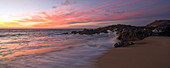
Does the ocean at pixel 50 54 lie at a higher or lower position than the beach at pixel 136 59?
lower

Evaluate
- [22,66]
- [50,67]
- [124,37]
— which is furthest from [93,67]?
[124,37]

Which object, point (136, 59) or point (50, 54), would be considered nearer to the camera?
point (136, 59)

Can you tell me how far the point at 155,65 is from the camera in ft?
11.5

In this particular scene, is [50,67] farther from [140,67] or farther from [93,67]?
[140,67]

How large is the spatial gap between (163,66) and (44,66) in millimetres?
4263

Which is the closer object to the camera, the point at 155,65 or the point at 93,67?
the point at 155,65

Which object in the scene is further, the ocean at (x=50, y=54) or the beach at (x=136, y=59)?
the ocean at (x=50, y=54)

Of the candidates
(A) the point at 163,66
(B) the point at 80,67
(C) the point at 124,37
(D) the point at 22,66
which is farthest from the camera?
(C) the point at 124,37

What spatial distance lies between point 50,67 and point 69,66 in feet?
2.42

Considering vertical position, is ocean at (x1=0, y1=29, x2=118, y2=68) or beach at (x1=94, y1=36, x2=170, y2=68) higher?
beach at (x1=94, y1=36, x2=170, y2=68)

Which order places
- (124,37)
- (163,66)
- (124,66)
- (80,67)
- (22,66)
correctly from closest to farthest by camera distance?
(163,66) → (124,66) → (80,67) → (22,66) → (124,37)

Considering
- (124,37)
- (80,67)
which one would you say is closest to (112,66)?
(80,67)

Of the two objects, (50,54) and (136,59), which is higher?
(136,59)

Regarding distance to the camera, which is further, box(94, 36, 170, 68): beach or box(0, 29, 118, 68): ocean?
box(0, 29, 118, 68): ocean
